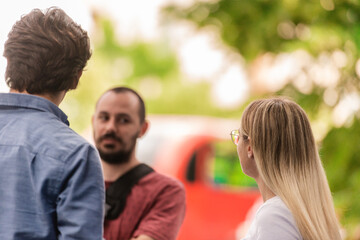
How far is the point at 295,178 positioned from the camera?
2.24 metres

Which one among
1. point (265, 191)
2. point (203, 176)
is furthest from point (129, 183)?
point (203, 176)

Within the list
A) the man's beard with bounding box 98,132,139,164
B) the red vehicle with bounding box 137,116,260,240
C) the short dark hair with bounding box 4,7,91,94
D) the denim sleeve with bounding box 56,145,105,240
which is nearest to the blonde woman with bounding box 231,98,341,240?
the denim sleeve with bounding box 56,145,105,240

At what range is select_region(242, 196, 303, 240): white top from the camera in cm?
211

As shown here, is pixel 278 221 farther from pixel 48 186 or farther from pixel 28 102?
pixel 28 102

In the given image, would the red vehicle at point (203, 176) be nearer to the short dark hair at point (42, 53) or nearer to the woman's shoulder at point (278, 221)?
the woman's shoulder at point (278, 221)

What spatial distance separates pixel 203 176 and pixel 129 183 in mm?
4805

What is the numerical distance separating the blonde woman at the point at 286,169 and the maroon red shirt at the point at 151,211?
772 millimetres

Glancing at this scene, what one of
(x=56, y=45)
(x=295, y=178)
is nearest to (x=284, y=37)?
(x=295, y=178)

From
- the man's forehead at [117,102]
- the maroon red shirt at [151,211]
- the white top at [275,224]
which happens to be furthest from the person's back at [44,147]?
the man's forehead at [117,102]

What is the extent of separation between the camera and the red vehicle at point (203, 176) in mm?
7551

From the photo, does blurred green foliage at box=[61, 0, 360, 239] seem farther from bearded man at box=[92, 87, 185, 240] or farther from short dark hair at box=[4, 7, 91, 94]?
short dark hair at box=[4, 7, 91, 94]

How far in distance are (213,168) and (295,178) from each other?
5.83 meters

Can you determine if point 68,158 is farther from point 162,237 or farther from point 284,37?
point 284,37

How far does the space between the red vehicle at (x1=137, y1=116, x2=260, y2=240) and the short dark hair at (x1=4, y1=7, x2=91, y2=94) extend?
541cm
